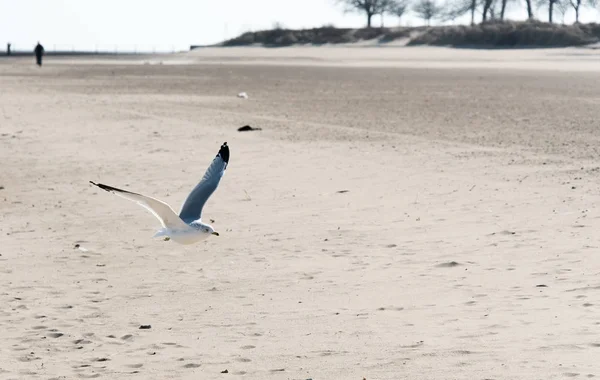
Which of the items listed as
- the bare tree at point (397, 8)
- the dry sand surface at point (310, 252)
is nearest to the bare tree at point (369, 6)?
the bare tree at point (397, 8)

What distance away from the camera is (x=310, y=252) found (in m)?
10.4

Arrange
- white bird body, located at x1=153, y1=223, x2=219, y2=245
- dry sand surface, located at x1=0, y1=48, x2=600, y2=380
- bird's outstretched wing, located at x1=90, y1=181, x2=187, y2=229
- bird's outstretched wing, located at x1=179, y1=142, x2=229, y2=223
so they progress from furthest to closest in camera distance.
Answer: bird's outstretched wing, located at x1=179, y1=142, x2=229, y2=223 < white bird body, located at x1=153, y1=223, x2=219, y2=245 < bird's outstretched wing, located at x1=90, y1=181, x2=187, y2=229 < dry sand surface, located at x1=0, y1=48, x2=600, y2=380

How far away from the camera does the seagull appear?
7571 mm

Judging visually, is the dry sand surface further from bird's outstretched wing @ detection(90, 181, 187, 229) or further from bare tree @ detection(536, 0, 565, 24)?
bare tree @ detection(536, 0, 565, 24)

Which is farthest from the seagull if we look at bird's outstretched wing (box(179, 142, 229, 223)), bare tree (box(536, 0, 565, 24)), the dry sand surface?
bare tree (box(536, 0, 565, 24))

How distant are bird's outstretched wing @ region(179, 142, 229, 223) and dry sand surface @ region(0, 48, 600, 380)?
0.66 metres

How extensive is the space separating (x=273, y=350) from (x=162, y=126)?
1445cm

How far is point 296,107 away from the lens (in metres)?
26.6

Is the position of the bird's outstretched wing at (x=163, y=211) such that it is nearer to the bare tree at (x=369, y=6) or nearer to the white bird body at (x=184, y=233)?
the white bird body at (x=184, y=233)

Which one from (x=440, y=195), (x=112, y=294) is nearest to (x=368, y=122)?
(x=440, y=195)

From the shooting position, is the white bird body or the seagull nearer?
the seagull

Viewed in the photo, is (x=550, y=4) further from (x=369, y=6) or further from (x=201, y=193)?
(x=201, y=193)

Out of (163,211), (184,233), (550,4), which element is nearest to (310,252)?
(184,233)

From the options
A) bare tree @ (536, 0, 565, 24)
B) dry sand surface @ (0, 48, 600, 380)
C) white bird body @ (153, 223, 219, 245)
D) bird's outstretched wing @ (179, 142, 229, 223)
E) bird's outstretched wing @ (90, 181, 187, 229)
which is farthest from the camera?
bare tree @ (536, 0, 565, 24)
